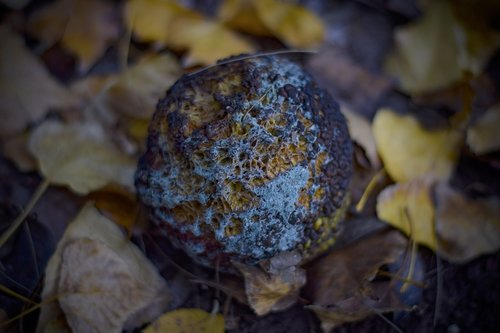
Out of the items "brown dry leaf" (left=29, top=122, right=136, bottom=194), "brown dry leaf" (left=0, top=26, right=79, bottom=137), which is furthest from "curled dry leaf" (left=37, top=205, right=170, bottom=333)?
"brown dry leaf" (left=0, top=26, right=79, bottom=137)

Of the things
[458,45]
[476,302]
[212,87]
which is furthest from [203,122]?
[458,45]

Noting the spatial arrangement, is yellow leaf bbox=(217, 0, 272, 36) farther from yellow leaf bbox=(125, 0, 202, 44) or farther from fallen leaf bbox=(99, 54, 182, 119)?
fallen leaf bbox=(99, 54, 182, 119)

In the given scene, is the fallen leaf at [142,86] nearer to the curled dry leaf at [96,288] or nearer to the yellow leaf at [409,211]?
the curled dry leaf at [96,288]

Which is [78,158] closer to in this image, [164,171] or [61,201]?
[61,201]

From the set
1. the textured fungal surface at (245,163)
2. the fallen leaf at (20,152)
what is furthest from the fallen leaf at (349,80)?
the fallen leaf at (20,152)

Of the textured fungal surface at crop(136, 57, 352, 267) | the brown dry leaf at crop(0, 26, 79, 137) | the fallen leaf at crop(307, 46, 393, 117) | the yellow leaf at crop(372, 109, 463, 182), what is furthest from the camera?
the fallen leaf at crop(307, 46, 393, 117)

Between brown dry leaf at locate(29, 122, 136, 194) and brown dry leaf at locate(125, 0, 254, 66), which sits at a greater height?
brown dry leaf at locate(125, 0, 254, 66)
